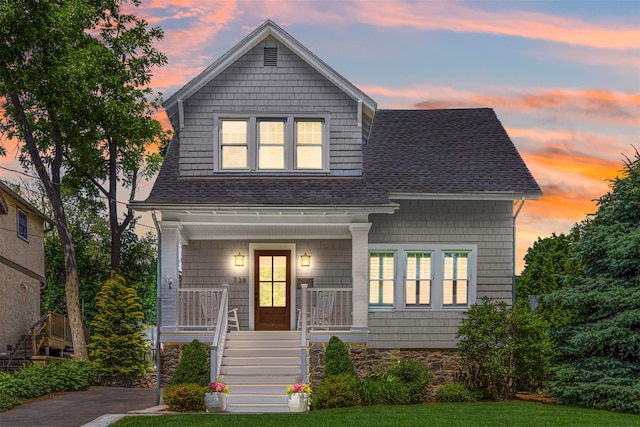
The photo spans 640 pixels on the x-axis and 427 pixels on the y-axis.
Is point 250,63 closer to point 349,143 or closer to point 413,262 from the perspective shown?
point 349,143

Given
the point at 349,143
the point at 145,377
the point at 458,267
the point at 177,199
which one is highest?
the point at 349,143

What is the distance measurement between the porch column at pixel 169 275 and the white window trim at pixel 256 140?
8.27 feet

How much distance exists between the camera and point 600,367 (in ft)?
64.1

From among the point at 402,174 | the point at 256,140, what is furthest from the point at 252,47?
the point at 402,174

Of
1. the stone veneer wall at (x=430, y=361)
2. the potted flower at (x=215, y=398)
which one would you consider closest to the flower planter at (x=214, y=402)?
the potted flower at (x=215, y=398)

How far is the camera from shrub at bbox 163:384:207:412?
19391 millimetres

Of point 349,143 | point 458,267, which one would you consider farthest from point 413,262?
point 349,143

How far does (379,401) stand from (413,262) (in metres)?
4.56

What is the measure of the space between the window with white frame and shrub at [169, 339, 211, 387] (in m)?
4.84

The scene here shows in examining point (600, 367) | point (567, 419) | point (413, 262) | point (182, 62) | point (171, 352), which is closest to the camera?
point (567, 419)

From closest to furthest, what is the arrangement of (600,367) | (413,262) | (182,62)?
(600,367)
(413,262)
(182,62)

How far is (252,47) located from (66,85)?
11520mm

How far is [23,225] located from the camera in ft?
124

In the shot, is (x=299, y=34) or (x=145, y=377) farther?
(x=145, y=377)
